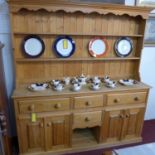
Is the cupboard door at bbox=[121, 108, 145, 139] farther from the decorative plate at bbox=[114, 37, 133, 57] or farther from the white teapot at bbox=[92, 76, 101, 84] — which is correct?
the decorative plate at bbox=[114, 37, 133, 57]

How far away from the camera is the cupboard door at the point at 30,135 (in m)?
1.94

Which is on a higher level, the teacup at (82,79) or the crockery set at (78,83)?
the teacup at (82,79)

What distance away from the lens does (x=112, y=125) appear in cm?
221

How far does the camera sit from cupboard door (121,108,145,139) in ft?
7.33

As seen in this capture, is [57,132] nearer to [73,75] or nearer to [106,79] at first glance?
[73,75]

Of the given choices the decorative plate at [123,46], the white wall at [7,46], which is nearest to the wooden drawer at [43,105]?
the white wall at [7,46]

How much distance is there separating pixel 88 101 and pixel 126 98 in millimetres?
503

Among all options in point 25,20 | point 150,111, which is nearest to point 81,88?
point 25,20

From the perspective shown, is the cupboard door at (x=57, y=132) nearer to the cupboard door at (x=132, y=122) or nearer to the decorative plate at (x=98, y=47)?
the cupboard door at (x=132, y=122)

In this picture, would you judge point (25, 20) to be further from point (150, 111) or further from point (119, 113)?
point (150, 111)

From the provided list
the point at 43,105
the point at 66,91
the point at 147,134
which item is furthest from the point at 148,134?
the point at 43,105

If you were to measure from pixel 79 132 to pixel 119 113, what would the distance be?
0.68 m

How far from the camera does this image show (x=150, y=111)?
2.93 metres

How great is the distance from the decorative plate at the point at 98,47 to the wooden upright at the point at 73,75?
63mm
